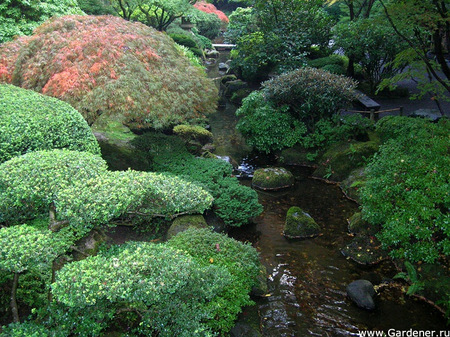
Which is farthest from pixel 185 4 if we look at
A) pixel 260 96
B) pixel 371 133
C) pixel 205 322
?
pixel 205 322

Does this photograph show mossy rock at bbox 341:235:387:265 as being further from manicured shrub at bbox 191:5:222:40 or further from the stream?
manicured shrub at bbox 191:5:222:40

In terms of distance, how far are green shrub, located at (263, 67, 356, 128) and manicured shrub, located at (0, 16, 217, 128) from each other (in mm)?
3735

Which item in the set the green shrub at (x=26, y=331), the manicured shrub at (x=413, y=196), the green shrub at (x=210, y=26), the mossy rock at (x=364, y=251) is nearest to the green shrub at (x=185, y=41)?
the green shrub at (x=210, y=26)

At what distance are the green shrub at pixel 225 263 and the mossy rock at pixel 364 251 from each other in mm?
2398

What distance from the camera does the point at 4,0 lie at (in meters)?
10.4

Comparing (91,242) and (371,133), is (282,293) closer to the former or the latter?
(91,242)

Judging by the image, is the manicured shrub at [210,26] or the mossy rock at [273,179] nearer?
the mossy rock at [273,179]

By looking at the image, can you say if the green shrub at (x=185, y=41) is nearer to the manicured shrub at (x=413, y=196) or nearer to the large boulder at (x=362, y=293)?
the manicured shrub at (x=413, y=196)

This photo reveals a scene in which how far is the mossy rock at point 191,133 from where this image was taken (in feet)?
41.9

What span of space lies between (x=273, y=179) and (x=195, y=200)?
19.0 feet

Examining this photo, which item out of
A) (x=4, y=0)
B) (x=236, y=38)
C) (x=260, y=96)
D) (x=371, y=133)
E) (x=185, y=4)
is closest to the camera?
(x=4, y=0)

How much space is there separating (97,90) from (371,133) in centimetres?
865

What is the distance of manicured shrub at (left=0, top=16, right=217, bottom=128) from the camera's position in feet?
24.6

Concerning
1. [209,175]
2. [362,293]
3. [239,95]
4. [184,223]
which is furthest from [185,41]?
[362,293]
